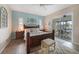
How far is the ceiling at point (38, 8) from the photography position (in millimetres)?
2162

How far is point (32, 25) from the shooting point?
7.91 ft

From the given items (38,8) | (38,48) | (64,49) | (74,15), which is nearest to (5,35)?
(38,48)

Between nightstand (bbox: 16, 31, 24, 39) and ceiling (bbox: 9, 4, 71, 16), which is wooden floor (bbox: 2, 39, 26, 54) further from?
ceiling (bbox: 9, 4, 71, 16)

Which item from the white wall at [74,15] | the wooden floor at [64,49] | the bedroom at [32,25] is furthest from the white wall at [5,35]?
the white wall at [74,15]

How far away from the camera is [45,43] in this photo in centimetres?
231

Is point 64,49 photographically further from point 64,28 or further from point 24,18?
point 24,18

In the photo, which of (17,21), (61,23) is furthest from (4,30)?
(61,23)

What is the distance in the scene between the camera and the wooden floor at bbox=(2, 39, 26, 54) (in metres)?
2.16

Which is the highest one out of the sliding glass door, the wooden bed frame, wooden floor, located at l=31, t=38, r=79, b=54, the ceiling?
the ceiling

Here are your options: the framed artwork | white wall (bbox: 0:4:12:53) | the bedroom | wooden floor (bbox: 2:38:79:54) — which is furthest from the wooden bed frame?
the framed artwork

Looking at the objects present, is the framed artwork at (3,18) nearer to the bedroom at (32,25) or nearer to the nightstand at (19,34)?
the bedroom at (32,25)

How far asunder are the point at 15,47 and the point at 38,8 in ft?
3.82

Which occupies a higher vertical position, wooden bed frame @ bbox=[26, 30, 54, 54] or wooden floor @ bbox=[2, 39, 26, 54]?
wooden bed frame @ bbox=[26, 30, 54, 54]

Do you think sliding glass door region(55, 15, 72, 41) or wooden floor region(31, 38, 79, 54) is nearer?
wooden floor region(31, 38, 79, 54)
